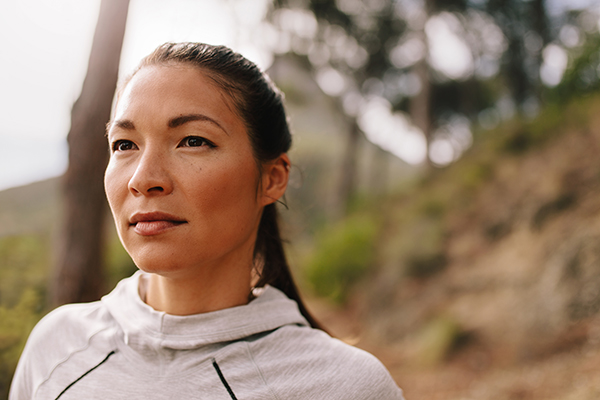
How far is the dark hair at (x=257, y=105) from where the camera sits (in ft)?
5.12

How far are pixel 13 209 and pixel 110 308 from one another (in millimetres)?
4587

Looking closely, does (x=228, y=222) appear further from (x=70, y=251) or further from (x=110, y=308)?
(x=70, y=251)

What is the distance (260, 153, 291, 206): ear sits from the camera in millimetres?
1705

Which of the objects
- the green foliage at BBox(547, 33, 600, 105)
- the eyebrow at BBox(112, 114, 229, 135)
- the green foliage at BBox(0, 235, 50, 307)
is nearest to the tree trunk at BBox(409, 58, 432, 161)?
the green foliage at BBox(547, 33, 600, 105)

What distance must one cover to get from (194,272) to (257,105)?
2.20 feet

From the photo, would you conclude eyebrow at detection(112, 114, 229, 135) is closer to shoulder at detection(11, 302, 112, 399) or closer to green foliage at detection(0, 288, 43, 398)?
shoulder at detection(11, 302, 112, 399)

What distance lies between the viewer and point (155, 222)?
4.62 ft

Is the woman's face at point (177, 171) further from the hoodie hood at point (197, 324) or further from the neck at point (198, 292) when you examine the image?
the hoodie hood at point (197, 324)

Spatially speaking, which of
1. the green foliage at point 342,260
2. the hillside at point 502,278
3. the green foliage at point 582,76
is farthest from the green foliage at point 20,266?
the green foliage at point 582,76

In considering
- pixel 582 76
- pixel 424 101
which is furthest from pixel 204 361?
pixel 424 101

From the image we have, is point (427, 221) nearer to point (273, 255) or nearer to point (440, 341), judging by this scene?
point (440, 341)

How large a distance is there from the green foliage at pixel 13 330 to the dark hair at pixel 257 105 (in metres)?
2.40

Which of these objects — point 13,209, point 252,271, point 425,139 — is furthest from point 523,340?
point 425,139

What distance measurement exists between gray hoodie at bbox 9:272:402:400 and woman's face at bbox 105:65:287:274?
260 mm
